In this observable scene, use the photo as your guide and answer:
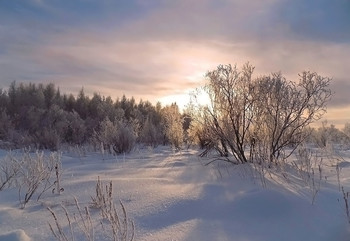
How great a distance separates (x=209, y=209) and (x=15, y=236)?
2382 millimetres

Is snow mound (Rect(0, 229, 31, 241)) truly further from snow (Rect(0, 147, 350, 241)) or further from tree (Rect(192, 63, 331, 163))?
tree (Rect(192, 63, 331, 163))

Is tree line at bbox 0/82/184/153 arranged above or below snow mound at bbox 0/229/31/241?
above

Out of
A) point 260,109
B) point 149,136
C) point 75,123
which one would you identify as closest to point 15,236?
point 260,109

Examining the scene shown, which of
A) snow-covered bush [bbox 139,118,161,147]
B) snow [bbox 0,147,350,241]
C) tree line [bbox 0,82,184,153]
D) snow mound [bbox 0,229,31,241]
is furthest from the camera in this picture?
snow-covered bush [bbox 139,118,161,147]

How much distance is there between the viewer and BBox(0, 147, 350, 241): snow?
13.7 feet

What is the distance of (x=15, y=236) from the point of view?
3574mm

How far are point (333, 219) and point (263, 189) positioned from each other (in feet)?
3.47

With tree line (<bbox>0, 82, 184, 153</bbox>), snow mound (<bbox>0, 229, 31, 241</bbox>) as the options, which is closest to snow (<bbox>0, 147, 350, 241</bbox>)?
snow mound (<bbox>0, 229, 31, 241</bbox>)

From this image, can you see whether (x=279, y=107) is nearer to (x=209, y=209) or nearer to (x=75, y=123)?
(x=209, y=209)

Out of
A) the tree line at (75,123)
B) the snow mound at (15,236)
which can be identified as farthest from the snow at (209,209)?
the tree line at (75,123)

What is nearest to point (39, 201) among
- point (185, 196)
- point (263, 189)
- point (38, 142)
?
point (185, 196)

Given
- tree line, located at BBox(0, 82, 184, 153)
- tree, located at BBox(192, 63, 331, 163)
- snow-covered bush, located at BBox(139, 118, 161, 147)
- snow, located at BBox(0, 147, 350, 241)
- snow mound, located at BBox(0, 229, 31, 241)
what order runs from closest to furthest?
snow mound, located at BBox(0, 229, 31, 241) < snow, located at BBox(0, 147, 350, 241) < tree, located at BBox(192, 63, 331, 163) < tree line, located at BBox(0, 82, 184, 153) < snow-covered bush, located at BBox(139, 118, 161, 147)

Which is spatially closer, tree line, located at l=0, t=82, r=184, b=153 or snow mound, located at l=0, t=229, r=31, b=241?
snow mound, located at l=0, t=229, r=31, b=241

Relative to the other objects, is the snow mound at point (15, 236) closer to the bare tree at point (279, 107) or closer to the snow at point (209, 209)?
the snow at point (209, 209)
